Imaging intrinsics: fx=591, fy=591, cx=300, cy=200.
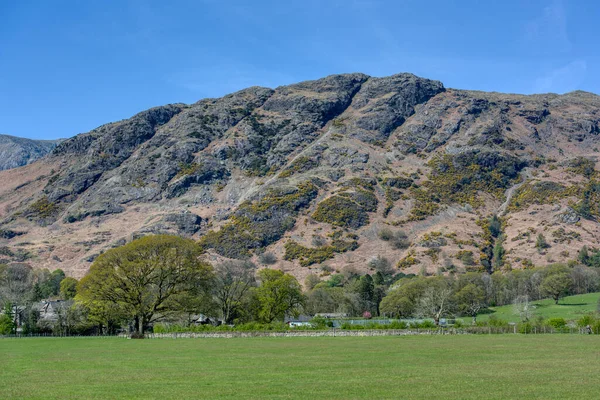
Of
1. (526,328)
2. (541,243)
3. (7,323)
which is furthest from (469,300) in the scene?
(7,323)

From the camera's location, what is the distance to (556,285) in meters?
139

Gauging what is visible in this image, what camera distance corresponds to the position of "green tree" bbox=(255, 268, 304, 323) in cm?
9650

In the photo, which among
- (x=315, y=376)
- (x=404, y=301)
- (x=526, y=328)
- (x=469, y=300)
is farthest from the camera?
(x=469, y=300)

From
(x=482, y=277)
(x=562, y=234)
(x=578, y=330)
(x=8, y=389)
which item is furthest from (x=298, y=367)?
(x=562, y=234)

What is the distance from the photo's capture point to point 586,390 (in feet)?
69.9

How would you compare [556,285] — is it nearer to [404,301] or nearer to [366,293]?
[404,301]

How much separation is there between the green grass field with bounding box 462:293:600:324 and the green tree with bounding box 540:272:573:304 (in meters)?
1.55

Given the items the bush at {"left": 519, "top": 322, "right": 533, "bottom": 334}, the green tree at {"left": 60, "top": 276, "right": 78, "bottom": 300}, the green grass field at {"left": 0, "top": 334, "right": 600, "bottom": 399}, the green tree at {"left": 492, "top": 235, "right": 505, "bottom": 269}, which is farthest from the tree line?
the green grass field at {"left": 0, "top": 334, "right": 600, "bottom": 399}

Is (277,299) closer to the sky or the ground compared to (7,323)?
closer to the sky

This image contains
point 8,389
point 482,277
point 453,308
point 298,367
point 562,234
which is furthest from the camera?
point 562,234

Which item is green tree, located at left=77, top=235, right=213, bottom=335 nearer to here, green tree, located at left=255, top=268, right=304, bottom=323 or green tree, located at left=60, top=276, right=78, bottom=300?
green tree, located at left=255, top=268, right=304, bottom=323

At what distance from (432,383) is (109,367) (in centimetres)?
1776

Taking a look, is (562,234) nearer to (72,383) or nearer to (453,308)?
(453,308)

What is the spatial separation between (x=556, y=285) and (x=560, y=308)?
1142cm
